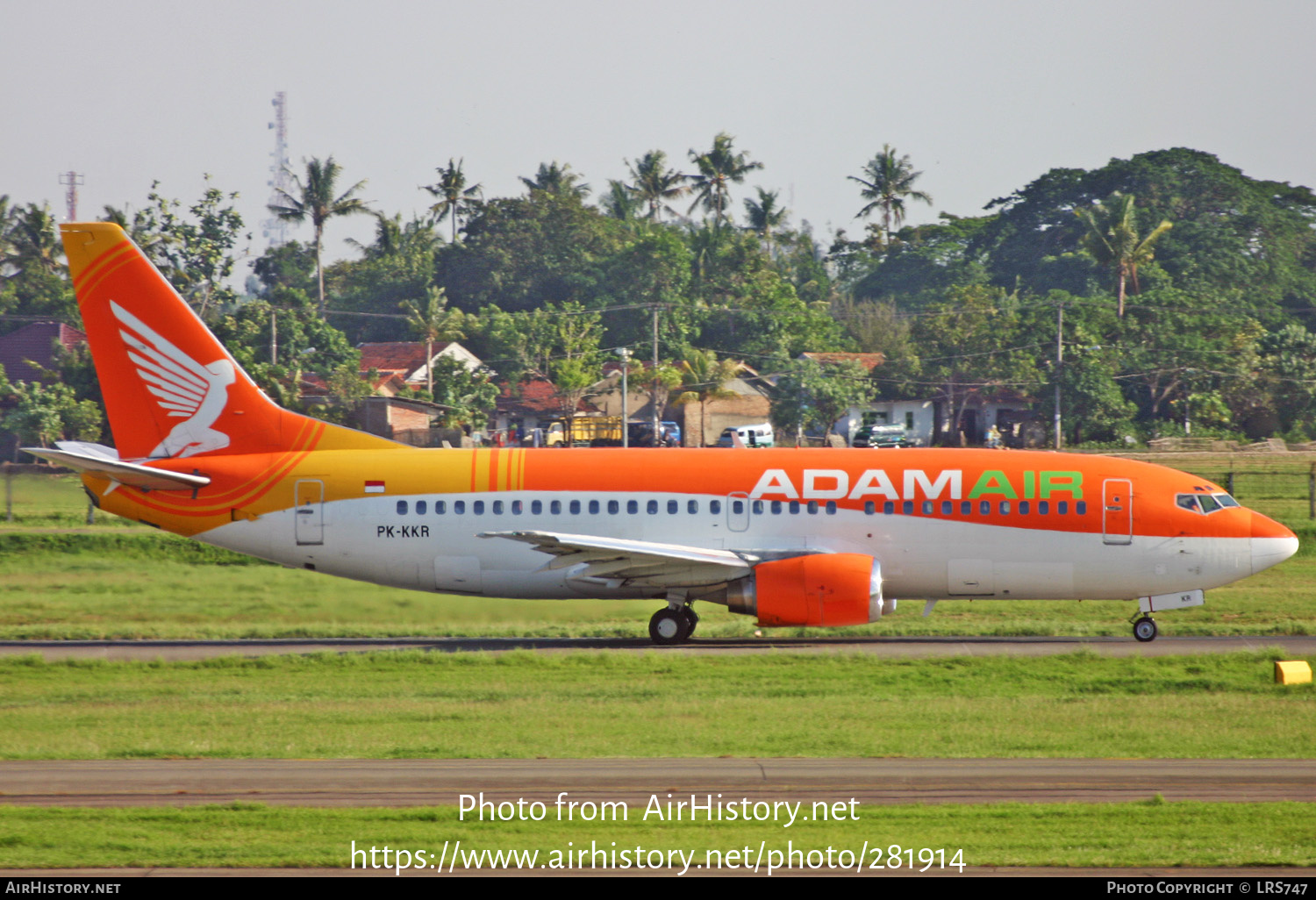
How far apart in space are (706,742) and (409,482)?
1336cm

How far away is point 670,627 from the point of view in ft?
96.5

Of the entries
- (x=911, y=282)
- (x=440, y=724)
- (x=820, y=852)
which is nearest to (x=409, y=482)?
(x=440, y=724)

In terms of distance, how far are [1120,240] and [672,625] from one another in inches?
3578

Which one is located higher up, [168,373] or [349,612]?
[168,373]

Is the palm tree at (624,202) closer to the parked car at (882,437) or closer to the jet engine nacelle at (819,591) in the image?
the parked car at (882,437)

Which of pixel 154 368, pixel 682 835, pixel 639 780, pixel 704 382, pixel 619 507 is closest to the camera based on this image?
pixel 682 835

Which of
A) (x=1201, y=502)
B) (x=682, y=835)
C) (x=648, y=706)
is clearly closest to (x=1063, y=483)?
(x=1201, y=502)

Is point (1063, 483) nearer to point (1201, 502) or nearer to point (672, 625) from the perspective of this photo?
point (1201, 502)

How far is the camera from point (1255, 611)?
111 feet

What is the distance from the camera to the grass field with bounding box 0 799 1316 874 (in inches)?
505

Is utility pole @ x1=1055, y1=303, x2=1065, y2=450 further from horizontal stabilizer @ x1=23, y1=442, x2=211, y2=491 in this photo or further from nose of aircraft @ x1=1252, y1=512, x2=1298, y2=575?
horizontal stabilizer @ x1=23, y1=442, x2=211, y2=491

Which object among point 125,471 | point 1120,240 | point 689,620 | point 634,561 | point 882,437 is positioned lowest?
point 689,620

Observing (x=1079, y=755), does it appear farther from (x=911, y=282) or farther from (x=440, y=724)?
(x=911, y=282)

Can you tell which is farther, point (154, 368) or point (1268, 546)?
point (154, 368)
